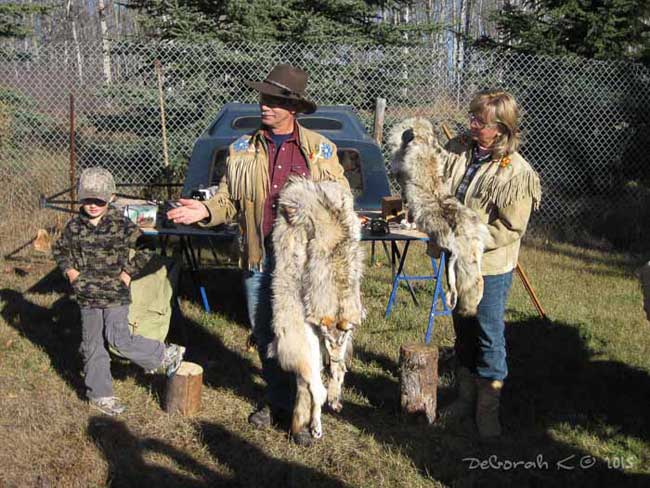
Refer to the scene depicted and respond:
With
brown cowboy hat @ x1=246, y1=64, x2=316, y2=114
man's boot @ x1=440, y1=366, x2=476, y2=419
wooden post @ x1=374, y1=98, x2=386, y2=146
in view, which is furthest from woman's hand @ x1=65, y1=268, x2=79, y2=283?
wooden post @ x1=374, y1=98, x2=386, y2=146

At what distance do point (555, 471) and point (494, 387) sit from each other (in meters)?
0.55

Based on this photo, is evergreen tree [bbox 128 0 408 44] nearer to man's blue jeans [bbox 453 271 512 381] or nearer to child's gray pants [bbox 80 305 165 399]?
child's gray pants [bbox 80 305 165 399]

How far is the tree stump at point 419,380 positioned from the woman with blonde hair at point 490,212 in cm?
15

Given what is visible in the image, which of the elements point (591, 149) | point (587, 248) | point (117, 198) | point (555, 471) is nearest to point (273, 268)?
point (555, 471)

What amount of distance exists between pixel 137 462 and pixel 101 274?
1.18 meters

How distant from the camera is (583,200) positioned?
32.7ft

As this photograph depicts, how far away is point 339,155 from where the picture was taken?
263 inches

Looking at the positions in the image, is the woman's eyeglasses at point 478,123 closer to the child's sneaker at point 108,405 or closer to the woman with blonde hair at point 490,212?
the woman with blonde hair at point 490,212

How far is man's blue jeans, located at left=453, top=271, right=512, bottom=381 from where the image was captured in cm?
395

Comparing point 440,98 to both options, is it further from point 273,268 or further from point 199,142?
point 273,268

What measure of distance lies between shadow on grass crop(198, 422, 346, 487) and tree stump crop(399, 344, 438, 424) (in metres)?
0.83

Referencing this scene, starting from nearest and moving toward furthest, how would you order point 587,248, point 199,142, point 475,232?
point 475,232
point 199,142
point 587,248

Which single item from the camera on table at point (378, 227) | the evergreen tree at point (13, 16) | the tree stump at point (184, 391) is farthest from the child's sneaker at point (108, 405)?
the evergreen tree at point (13, 16)

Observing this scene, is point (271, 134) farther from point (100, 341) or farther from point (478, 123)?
point (100, 341)
